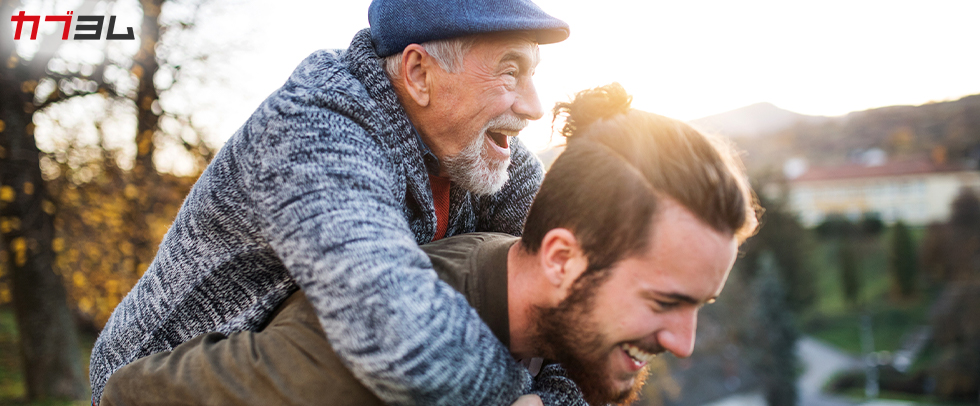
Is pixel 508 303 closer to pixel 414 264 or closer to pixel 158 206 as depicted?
pixel 414 264

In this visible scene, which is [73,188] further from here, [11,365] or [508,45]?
[508,45]

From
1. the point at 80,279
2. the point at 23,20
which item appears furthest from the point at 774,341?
the point at 23,20

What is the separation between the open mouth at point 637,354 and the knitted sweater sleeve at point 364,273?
29cm

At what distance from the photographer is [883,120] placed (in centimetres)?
8700

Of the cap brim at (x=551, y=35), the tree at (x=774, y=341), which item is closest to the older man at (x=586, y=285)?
the cap brim at (x=551, y=35)

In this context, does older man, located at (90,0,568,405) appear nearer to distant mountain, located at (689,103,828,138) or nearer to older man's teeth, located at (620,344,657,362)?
older man's teeth, located at (620,344,657,362)

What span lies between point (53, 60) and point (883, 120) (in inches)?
3942

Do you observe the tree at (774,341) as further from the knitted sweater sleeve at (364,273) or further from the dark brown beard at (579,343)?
the knitted sweater sleeve at (364,273)

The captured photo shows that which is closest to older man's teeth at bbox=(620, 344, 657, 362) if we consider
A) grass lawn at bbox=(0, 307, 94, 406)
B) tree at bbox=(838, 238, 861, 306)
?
grass lawn at bbox=(0, 307, 94, 406)

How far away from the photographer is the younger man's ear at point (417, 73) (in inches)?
81.5

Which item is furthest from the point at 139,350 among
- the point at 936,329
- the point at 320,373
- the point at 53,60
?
the point at 936,329

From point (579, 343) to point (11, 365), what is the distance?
16.1 metres

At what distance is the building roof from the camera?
7469 cm

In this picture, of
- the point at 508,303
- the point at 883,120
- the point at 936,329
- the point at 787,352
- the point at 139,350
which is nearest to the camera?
the point at 508,303
